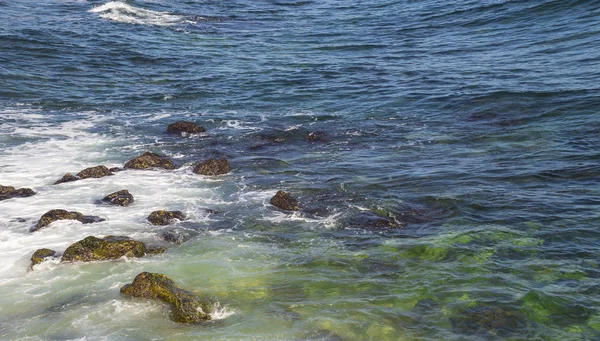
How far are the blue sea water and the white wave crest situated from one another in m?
7.62

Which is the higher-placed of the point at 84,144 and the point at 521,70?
the point at 521,70

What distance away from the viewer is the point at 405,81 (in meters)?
27.8

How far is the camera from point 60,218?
47.1ft

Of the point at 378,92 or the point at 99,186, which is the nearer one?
the point at 99,186

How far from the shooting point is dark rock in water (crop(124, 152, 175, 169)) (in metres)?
18.5

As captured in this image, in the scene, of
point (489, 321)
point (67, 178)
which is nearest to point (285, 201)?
point (489, 321)

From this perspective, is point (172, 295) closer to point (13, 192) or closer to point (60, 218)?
point (60, 218)

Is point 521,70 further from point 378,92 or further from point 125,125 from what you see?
point 125,125

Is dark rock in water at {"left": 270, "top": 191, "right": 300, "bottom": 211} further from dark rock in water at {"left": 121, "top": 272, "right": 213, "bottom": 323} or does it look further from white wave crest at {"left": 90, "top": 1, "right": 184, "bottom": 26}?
white wave crest at {"left": 90, "top": 1, "right": 184, "bottom": 26}

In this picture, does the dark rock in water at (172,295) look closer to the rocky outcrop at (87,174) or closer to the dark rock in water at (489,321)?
the dark rock in water at (489,321)

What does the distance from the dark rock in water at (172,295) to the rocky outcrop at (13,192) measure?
6677 millimetres

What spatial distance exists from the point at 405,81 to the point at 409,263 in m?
16.9

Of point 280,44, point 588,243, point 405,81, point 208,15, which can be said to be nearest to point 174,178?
point 588,243

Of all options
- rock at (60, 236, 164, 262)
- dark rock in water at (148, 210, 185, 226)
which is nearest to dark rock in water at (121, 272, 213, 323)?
rock at (60, 236, 164, 262)
